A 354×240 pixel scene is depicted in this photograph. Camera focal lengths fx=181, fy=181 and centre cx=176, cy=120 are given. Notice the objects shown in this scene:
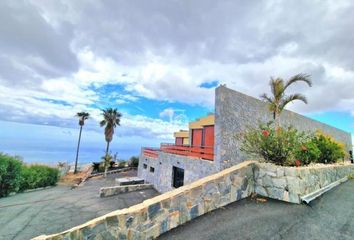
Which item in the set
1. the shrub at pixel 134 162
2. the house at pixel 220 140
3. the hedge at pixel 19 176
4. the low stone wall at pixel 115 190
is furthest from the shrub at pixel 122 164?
the house at pixel 220 140

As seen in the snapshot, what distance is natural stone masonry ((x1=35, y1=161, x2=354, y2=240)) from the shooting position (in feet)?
11.6

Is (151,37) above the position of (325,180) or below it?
above

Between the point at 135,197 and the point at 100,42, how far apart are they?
11.0 metres

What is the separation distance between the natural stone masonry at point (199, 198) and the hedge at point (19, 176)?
55.0 feet

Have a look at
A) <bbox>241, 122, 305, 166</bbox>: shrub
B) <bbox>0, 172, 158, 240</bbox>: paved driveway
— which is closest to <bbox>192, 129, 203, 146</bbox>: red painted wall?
<bbox>0, 172, 158, 240</bbox>: paved driveway

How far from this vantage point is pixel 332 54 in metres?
11.5

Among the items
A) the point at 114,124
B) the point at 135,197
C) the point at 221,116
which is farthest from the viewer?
the point at 114,124

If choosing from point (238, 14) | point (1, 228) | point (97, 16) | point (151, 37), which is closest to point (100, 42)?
point (97, 16)

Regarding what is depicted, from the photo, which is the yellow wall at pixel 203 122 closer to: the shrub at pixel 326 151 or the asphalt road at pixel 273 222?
the shrub at pixel 326 151

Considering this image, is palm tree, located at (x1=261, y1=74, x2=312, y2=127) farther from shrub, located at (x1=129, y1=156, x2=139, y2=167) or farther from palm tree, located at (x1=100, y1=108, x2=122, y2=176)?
shrub, located at (x1=129, y1=156, x2=139, y2=167)

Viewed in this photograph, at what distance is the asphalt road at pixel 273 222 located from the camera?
3.33 metres

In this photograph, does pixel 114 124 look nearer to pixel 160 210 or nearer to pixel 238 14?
pixel 238 14

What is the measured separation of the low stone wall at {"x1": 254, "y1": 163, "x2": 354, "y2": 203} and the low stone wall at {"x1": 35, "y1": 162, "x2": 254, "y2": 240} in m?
0.55

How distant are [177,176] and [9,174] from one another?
48.9 ft
